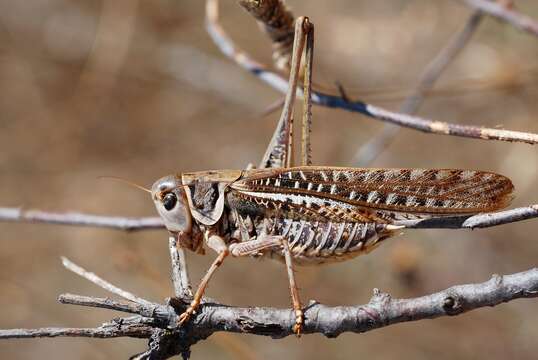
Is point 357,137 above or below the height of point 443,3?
below

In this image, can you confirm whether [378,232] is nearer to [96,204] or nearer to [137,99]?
[96,204]

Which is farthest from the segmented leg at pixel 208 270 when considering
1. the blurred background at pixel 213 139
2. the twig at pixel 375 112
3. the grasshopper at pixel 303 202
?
the blurred background at pixel 213 139

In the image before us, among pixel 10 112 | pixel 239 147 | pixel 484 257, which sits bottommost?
pixel 484 257

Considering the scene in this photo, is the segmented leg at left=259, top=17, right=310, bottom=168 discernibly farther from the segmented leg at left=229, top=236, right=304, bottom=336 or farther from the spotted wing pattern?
the segmented leg at left=229, top=236, right=304, bottom=336

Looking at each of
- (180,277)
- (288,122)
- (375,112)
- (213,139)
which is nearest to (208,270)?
(180,277)

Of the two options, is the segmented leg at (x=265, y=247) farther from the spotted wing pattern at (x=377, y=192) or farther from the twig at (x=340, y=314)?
the twig at (x=340, y=314)

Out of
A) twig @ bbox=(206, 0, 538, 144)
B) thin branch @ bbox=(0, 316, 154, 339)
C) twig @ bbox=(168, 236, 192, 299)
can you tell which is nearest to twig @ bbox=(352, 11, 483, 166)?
twig @ bbox=(206, 0, 538, 144)

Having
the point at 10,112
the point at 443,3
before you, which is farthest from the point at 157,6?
the point at 443,3
